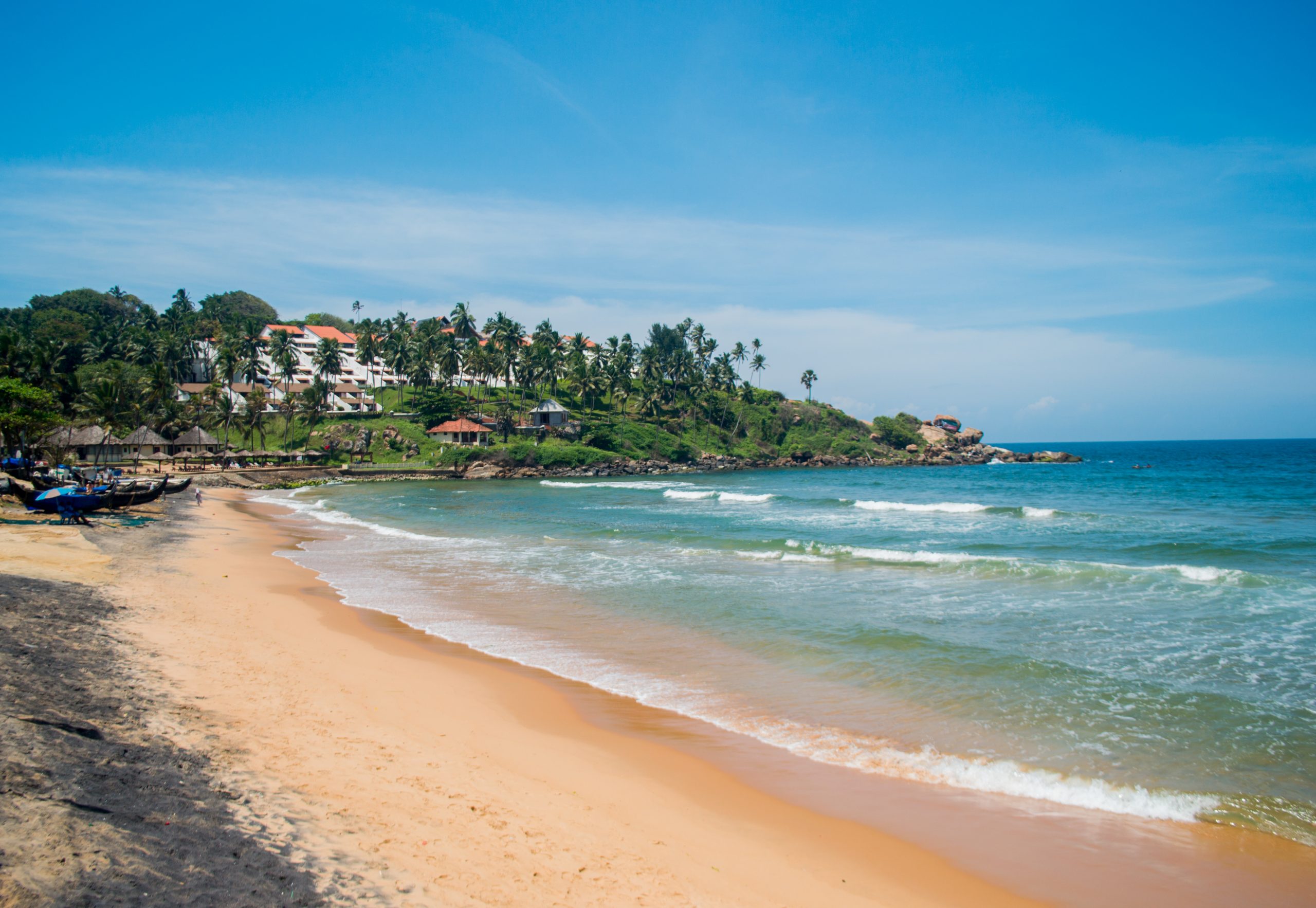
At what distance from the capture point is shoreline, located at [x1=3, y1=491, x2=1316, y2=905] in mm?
5488

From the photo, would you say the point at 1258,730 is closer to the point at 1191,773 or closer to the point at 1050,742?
the point at 1191,773

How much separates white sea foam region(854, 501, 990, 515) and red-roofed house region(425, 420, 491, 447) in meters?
55.4

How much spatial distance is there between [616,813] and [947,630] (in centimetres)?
972

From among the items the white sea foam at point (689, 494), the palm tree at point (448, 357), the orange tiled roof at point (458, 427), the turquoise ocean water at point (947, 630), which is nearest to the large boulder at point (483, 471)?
the orange tiled roof at point (458, 427)

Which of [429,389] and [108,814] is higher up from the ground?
[429,389]

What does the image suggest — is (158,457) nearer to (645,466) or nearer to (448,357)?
(448,357)

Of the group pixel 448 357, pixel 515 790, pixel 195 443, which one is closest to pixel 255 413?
pixel 195 443

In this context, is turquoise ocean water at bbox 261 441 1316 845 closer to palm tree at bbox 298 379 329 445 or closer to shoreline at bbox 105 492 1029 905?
shoreline at bbox 105 492 1029 905

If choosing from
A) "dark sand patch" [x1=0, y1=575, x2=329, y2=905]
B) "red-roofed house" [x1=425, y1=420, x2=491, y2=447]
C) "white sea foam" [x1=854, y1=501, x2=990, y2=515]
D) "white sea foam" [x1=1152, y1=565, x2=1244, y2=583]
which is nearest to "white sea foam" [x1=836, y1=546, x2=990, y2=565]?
"white sea foam" [x1=1152, y1=565, x2=1244, y2=583]

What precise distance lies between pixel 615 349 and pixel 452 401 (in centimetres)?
2901

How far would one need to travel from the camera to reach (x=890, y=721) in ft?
31.6

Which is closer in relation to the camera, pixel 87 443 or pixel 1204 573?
pixel 1204 573

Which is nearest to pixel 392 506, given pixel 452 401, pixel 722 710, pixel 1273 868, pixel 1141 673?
pixel 722 710

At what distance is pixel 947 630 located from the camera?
14008mm
